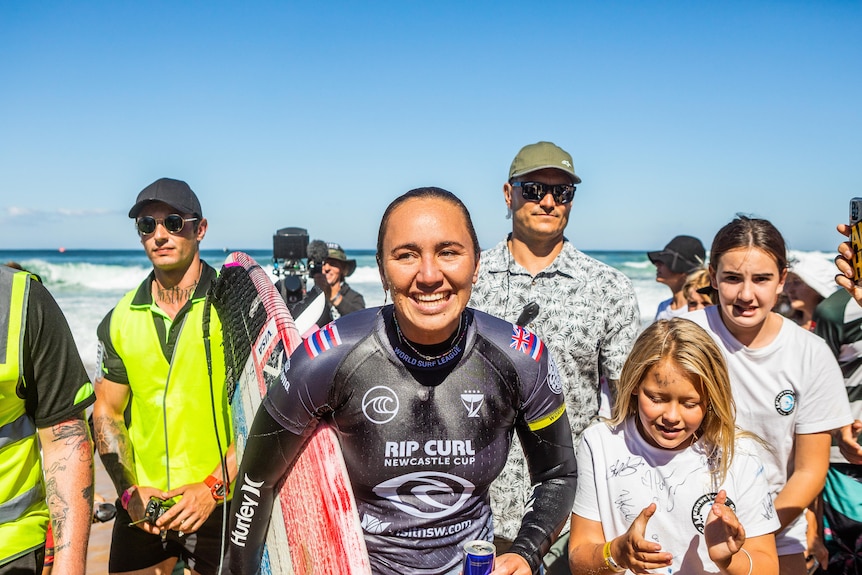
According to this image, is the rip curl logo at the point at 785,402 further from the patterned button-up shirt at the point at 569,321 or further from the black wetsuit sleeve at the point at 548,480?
the black wetsuit sleeve at the point at 548,480

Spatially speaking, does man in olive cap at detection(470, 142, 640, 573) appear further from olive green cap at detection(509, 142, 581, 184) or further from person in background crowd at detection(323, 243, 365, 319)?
person in background crowd at detection(323, 243, 365, 319)

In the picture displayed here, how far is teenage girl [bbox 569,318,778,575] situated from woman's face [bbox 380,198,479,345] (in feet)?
2.73

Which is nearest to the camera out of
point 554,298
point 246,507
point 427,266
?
point 427,266

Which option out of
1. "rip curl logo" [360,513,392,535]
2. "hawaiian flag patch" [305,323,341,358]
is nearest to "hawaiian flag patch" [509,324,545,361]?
"hawaiian flag patch" [305,323,341,358]

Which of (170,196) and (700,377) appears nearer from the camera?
(700,377)

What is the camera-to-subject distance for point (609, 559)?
2.03 metres

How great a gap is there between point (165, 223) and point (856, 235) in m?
2.82

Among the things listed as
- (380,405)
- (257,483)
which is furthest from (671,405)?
(257,483)

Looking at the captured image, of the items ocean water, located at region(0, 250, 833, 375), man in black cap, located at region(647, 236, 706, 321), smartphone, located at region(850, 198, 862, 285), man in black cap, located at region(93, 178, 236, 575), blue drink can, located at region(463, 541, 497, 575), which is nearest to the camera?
blue drink can, located at region(463, 541, 497, 575)

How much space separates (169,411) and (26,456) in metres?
0.87

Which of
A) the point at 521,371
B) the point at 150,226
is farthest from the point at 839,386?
the point at 150,226

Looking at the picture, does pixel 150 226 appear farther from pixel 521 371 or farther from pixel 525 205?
pixel 521 371

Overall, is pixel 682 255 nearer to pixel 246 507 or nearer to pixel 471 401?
pixel 471 401

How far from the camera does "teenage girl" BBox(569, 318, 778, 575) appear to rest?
2.11m
